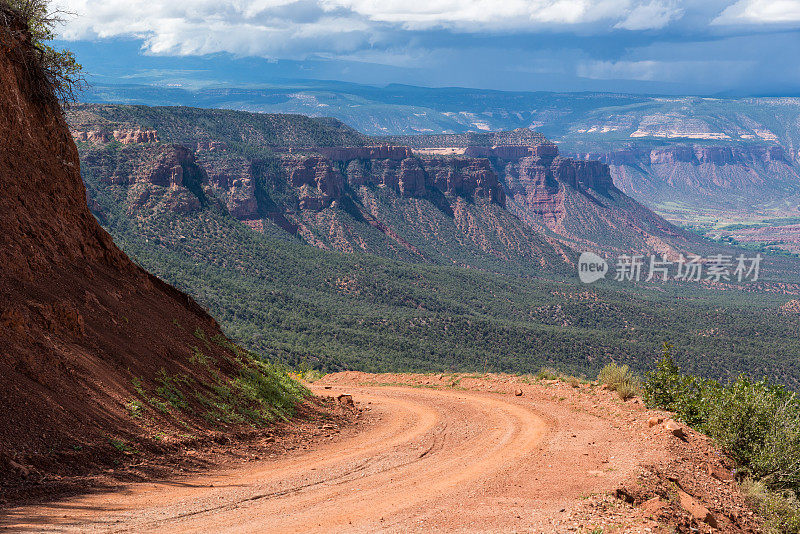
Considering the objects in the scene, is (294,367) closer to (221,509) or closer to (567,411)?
(567,411)

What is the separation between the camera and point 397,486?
15.9 meters

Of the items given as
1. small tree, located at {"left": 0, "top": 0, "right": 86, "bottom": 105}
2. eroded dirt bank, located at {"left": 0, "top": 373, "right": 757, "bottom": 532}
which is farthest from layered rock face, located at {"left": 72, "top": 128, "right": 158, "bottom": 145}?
eroded dirt bank, located at {"left": 0, "top": 373, "right": 757, "bottom": 532}

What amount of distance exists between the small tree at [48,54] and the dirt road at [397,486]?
13.8m

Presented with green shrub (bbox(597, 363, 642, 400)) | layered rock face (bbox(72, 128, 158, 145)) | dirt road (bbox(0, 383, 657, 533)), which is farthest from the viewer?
layered rock face (bbox(72, 128, 158, 145))

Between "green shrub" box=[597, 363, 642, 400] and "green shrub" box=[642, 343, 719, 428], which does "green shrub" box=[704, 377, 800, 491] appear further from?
"green shrub" box=[597, 363, 642, 400]

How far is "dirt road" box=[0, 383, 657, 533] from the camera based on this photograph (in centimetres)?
1247

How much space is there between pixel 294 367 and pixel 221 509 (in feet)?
150

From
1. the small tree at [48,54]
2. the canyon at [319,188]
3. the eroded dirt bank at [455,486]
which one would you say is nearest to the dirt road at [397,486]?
the eroded dirt bank at [455,486]

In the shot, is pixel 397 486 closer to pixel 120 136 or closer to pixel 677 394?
pixel 677 394

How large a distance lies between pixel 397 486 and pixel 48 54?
56.0 feet

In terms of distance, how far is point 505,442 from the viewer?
68.2 feet

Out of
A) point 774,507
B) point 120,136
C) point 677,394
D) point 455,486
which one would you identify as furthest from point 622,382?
point 120,136

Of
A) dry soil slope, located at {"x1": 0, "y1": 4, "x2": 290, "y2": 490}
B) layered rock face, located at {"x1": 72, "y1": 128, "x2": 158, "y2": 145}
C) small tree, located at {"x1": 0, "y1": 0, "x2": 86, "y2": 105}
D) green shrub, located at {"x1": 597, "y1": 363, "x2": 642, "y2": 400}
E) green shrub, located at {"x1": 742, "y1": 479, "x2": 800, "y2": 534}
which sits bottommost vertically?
green shrub, located at {"x1": 742, "y1": 479, "x2": 800, "y2": 534}

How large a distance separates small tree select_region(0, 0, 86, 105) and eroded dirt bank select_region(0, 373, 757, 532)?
13.8 metres
